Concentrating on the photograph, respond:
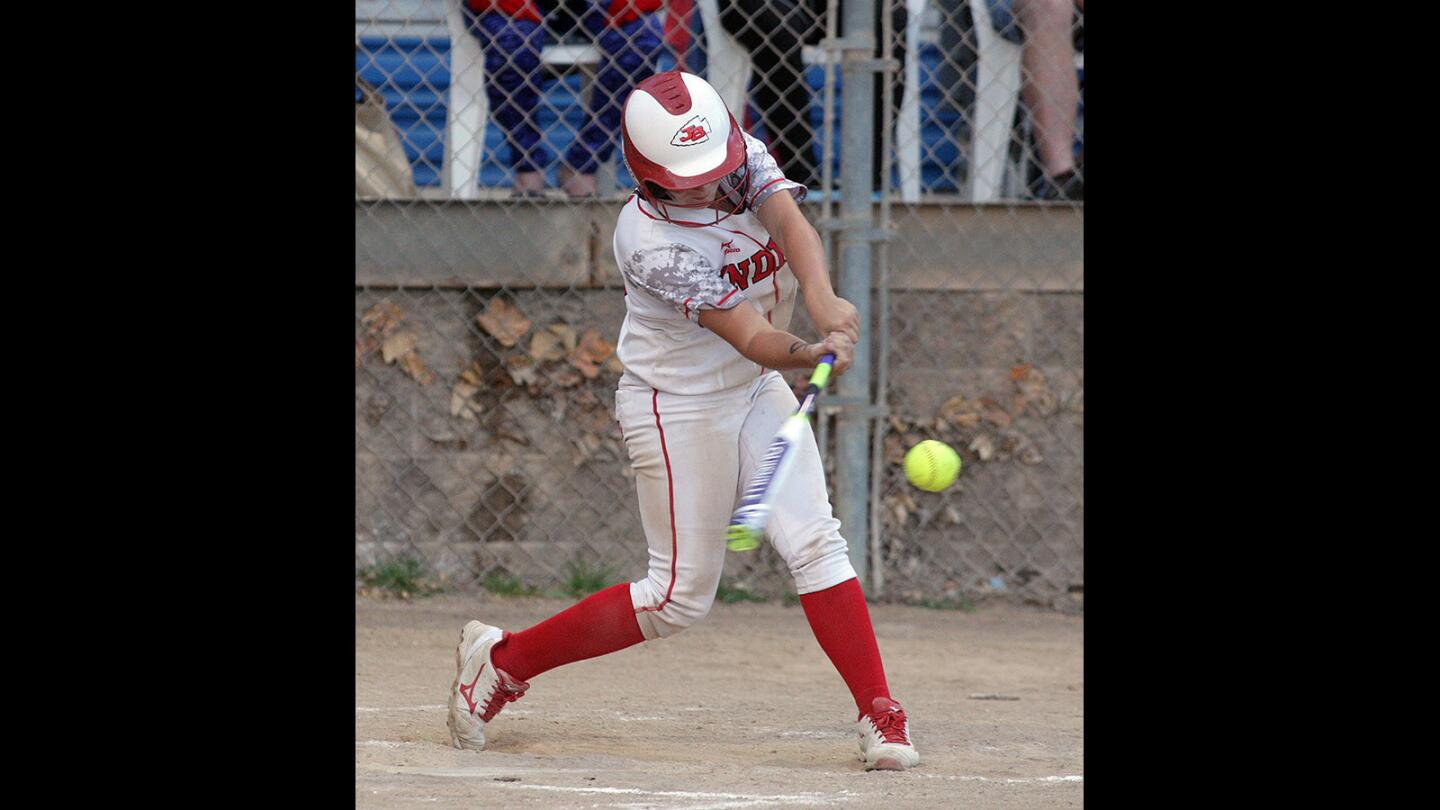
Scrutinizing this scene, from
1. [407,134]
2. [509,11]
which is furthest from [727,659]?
[407,134]

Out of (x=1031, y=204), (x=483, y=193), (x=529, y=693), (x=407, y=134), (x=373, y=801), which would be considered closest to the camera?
(x=373, y=801)

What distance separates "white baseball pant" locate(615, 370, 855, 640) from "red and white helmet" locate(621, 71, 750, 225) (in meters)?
0.56

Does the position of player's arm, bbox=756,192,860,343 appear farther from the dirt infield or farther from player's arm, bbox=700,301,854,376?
the dirt infield

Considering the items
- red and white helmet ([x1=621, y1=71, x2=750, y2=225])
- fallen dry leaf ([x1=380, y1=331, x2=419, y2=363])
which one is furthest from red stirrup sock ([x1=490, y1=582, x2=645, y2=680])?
fallen dry leaf ([x1=380, y1=331, x2=419, y2=363])

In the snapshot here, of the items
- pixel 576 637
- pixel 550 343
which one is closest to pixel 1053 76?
pixel 550 343

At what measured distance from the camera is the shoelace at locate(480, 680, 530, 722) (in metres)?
4.00

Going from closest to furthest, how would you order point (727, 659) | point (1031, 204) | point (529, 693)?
point (529, 693), point (727, 659), point (1031, 204)

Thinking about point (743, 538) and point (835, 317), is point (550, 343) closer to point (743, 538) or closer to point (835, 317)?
point (835, 317)

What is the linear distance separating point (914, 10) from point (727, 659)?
2811 mm

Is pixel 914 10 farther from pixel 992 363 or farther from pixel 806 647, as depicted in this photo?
pixel 806 647

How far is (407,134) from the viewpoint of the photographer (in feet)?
24.4

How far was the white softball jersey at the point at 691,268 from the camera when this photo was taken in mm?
3857

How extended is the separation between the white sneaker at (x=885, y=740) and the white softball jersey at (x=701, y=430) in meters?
0.33

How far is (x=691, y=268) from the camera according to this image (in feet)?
12.5
